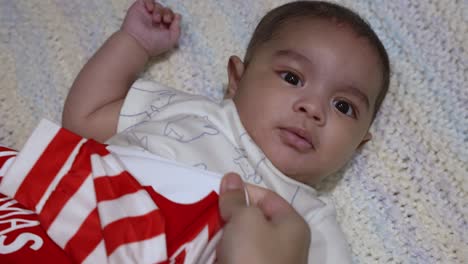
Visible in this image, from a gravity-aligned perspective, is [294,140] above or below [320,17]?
below

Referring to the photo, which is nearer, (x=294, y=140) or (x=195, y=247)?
(x=195, y=247)

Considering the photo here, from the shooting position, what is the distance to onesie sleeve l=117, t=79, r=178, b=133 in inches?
44.5

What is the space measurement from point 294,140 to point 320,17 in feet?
0.80

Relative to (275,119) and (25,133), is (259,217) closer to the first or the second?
(275,119)

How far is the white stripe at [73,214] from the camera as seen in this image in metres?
0.88

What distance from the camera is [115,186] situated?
3.00 ft

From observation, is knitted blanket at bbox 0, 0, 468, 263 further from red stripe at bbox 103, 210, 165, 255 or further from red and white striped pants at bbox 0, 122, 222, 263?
red stripe at bbox 103, 210, 165, 255

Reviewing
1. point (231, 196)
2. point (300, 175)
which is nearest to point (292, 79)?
point (300, 175)

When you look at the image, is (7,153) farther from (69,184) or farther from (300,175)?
(300,175)

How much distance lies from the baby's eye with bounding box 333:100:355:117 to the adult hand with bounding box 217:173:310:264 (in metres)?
0.25

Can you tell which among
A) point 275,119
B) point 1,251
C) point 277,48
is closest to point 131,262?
point 1,251

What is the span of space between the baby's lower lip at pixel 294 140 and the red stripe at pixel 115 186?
259mm

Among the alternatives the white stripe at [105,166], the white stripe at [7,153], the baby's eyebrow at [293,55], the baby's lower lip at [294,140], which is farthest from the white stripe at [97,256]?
the baby's eyebrow at [293,55]

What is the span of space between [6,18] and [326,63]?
68 cm
